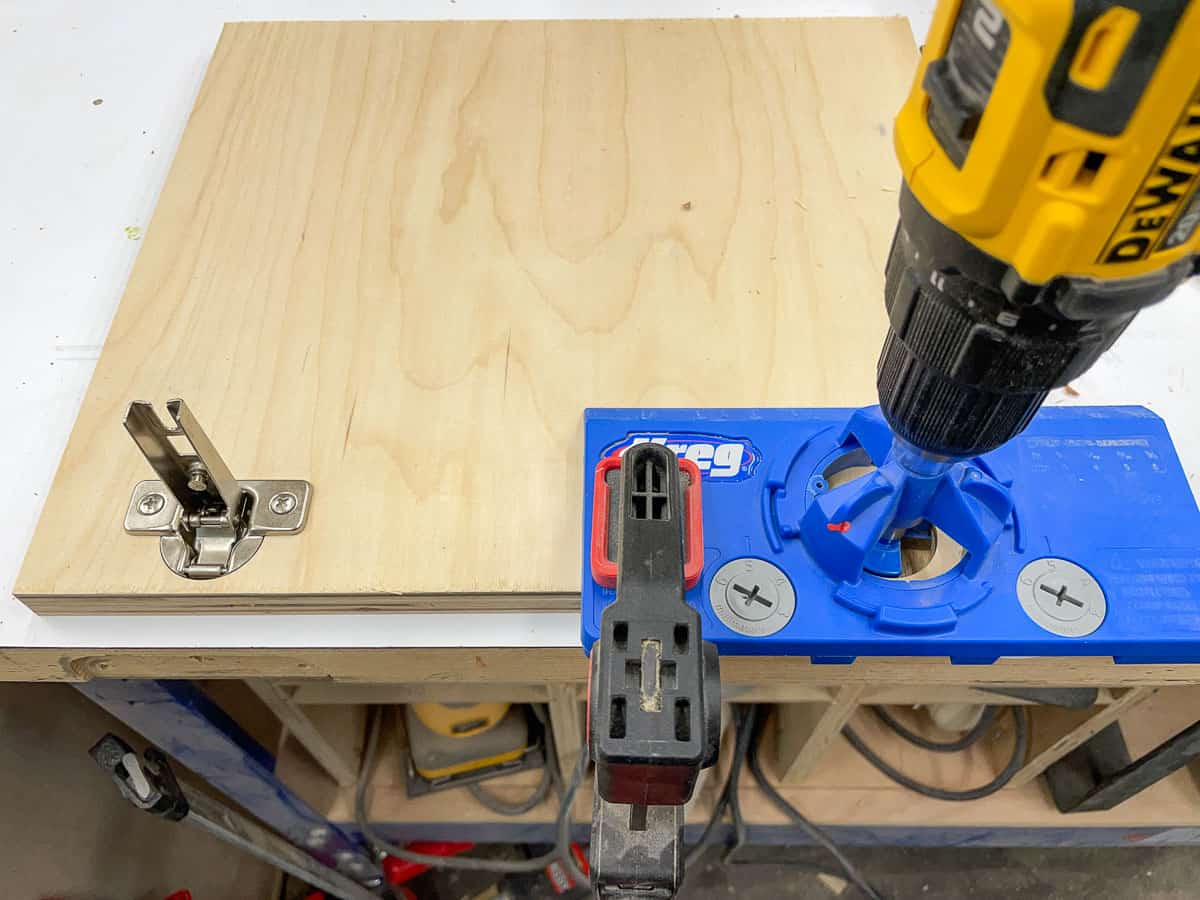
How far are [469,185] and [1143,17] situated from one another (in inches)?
20.6

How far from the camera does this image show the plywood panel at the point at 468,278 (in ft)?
1.64

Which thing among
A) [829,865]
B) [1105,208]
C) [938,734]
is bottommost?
[829,865]

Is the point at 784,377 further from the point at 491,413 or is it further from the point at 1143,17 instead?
the point at 1143,17

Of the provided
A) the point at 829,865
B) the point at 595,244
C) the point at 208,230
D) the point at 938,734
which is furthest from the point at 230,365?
the point at 829,865

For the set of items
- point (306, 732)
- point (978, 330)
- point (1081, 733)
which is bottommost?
point (306, 732)

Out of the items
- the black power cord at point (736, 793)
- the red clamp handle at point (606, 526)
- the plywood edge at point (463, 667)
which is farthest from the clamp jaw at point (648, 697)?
the black power cord at point (736, 793)

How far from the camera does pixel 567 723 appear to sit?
803 mm

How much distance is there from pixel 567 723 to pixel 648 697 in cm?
50

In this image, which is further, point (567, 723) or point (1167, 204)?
point (567, 723)

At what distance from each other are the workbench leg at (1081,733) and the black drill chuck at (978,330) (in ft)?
1.52

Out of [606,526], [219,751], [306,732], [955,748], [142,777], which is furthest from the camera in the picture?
[955,748]

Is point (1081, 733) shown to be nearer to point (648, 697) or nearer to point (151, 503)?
point (648, 697)

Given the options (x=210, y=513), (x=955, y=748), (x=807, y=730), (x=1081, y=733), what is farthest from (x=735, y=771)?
(x=210, y=513)

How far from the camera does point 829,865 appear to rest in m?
1.14
